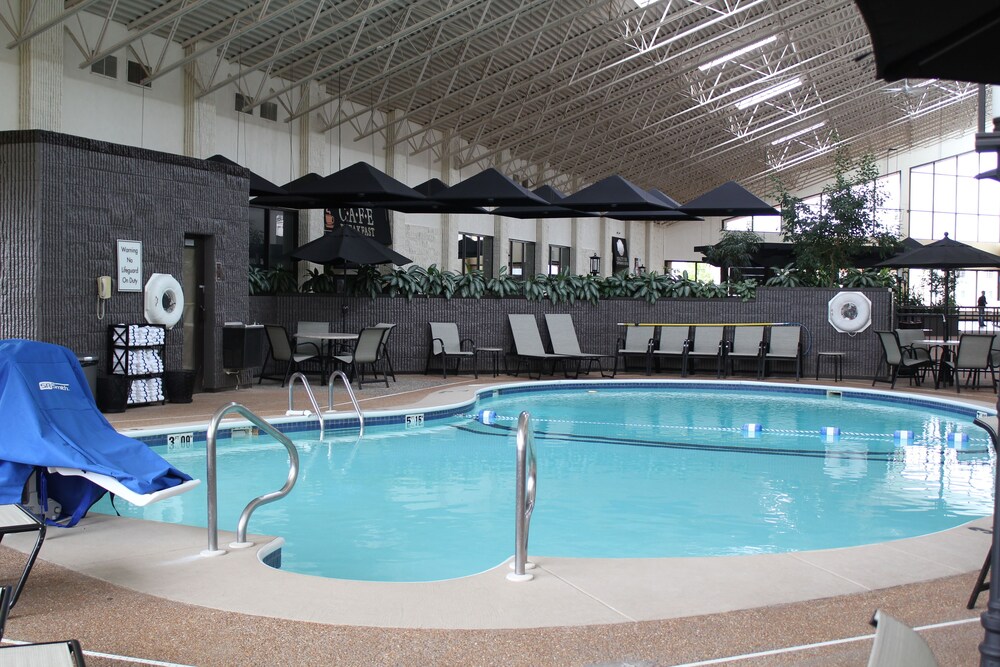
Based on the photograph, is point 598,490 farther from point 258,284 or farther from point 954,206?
point 954,206

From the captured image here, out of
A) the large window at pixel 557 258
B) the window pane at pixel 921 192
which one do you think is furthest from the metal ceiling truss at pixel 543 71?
the window pane at pixel 921 192

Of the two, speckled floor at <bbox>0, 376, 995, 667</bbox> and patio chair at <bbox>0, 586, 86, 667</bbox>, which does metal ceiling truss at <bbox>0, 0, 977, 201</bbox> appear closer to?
speckled floor at <bbox>0, 376, 995, 667</bbox>

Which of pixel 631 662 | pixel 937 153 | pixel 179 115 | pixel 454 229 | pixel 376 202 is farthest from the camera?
pixel 937 153

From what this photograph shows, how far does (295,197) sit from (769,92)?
14377 mm

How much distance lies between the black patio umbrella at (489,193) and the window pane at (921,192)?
2258 cm

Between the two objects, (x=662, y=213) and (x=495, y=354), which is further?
(x=662, y=213)

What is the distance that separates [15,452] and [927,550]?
3473mm

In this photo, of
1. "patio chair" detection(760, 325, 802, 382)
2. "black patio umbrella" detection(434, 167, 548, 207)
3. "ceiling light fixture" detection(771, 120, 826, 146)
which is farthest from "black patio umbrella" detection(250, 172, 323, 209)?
"ceiling light fixture" detection(771, 120, 826, 146)

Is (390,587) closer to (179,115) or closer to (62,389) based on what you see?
(62,389)

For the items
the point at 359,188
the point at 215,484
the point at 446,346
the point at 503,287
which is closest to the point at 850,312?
the point at 503,287

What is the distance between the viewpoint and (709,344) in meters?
12.6

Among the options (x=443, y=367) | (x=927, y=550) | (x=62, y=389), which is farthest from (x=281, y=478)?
(x=443, y=367)

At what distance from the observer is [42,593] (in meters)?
3.00

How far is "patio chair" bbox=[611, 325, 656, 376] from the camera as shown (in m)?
12.6
